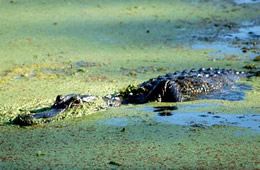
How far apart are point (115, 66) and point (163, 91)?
929 mm

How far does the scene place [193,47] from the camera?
5051 mm

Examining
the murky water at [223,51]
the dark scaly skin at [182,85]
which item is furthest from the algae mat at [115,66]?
the dark scaly skin at [182,85]

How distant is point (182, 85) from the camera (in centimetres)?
380

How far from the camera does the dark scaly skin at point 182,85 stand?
3.59 metres

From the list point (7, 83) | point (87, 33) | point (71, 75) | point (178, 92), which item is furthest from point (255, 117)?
point (87, 33)

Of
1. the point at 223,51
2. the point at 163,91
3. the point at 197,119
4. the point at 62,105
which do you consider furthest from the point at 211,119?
the point at 223,51

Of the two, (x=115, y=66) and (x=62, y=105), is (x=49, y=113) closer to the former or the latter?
(x=62, y=105)

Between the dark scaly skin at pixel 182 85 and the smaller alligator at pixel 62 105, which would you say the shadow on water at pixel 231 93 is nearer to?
the dark scaly skin at pixel 182 85

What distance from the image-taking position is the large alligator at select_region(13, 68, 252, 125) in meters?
3.21

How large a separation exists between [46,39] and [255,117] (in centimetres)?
262

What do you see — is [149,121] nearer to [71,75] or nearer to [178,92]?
[178,92]

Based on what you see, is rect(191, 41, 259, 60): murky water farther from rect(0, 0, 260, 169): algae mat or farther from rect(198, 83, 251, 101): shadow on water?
rect(198, 83, 251, 101): shadow on water

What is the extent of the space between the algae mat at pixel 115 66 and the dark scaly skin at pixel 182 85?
16 cm

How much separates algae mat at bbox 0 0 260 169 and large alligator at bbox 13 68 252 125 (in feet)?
0.31
